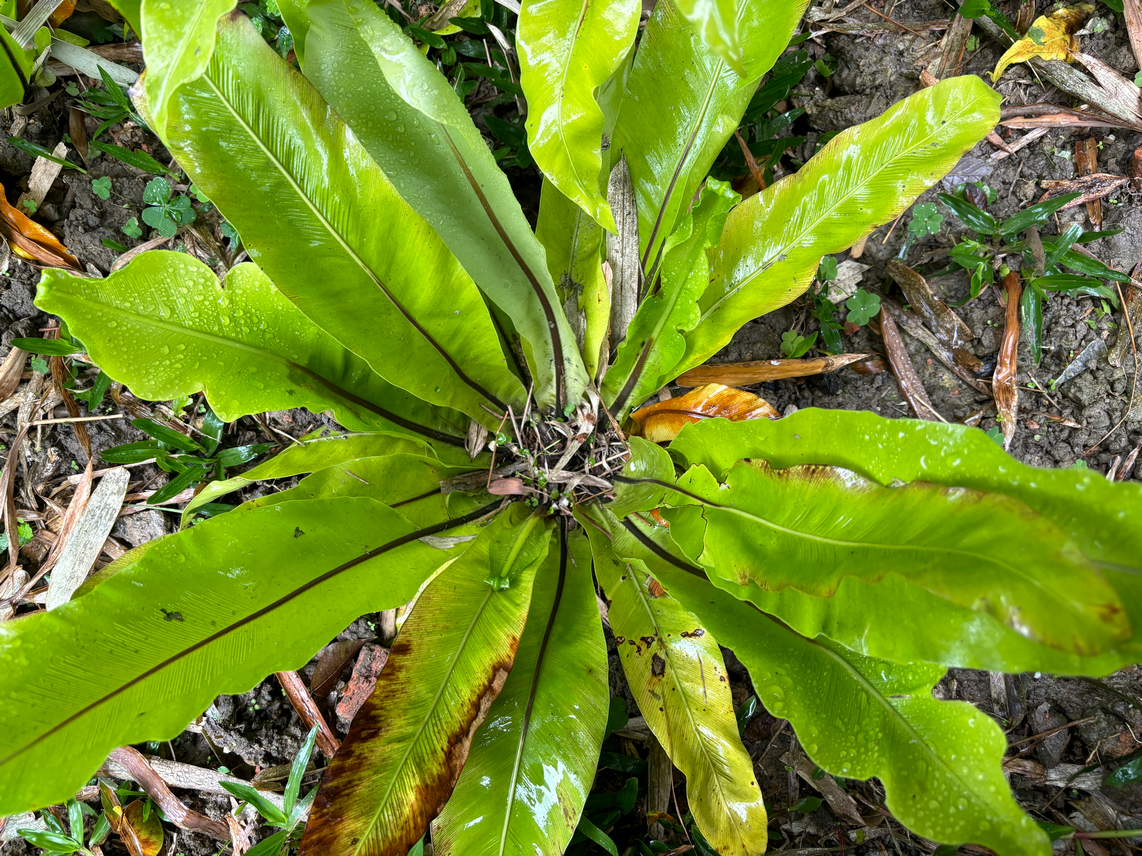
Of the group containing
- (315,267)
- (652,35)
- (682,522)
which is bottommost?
(682,522)

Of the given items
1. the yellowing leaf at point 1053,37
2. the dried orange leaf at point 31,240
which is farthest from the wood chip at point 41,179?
the yellowing leaf at point 1053,37

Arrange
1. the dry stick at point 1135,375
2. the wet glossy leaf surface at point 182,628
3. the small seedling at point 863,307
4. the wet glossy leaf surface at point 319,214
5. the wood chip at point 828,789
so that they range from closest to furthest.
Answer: the wet glossy leaf surface at point 182,628, the wet glossy leaf surface at point 319,214, the wood chip at point 828,789, the dry stick at point 1135,375, the small seedling at point 863,307

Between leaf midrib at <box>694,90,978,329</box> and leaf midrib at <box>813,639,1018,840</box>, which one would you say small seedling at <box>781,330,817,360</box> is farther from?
leaf midrib at <box>813,639,1018,840</box>

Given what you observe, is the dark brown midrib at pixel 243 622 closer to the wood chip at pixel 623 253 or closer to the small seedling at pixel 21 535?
the wood chip at pixel 623 253

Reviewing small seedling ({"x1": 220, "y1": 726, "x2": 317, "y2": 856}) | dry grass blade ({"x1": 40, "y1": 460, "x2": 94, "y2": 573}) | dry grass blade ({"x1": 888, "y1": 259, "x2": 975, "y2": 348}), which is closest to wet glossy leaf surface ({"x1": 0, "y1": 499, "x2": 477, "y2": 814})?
small seedling ({"x1": 220, "y1": 726, "x2": 317, "y2": 856})

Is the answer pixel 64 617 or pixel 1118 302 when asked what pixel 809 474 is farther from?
pixel 1118 302

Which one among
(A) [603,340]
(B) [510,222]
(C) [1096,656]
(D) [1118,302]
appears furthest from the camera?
(D) [1118,302]

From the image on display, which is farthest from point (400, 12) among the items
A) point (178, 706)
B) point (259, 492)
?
point (178, 706)
